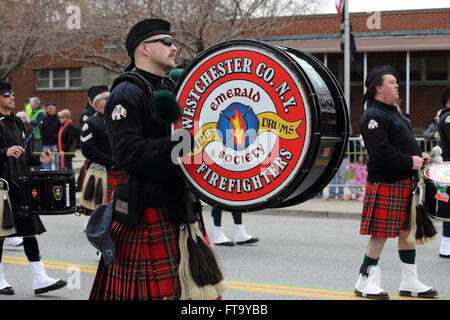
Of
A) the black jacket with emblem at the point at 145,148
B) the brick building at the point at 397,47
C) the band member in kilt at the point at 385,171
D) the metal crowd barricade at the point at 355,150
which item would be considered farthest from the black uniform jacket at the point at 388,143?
the brick building at the point at 397,47

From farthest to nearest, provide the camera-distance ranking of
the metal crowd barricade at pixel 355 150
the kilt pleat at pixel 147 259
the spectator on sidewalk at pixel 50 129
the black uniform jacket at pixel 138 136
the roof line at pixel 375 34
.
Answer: the roof line at pixel 375 34
the spectator on sidewalk at pixel 50 129
the metal crowd barricade at pixel 355 150
the kilt pleat at pixel 147 259
the black uniform jacket at pixel 138 136

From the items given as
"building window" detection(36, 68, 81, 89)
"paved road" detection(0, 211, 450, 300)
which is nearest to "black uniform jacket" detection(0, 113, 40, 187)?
"paved road" detection(0, 211, 450, 300)

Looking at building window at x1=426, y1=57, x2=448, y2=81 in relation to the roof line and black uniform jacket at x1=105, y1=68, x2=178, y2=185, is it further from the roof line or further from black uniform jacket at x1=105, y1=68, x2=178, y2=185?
black uniform jacket at x1=105, y1=68, x2=178, y2=185

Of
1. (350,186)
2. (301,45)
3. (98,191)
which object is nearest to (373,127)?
(98,191)

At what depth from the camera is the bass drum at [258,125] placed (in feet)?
7.72

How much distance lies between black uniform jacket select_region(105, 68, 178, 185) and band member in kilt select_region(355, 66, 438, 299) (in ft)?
8.75

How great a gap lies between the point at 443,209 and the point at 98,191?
424 centimetres

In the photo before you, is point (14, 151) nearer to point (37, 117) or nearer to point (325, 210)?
point (325, 210)

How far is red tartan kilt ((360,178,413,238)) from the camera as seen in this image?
197 inches

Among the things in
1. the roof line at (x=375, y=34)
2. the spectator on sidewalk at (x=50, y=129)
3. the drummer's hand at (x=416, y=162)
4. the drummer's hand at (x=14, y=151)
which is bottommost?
the drummer's hand at (x=416, y=162)

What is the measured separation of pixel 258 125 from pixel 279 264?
444 centimetres

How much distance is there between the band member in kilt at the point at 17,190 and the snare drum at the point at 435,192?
331 cm

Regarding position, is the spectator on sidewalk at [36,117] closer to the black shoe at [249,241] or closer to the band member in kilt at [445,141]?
the black shoe at [249,241]

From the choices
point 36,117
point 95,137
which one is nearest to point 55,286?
point 95,137
